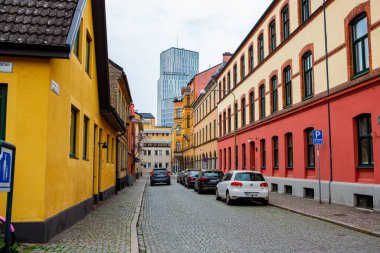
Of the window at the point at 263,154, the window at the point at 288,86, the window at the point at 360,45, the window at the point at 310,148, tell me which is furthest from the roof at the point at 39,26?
the window at the point at 263,154

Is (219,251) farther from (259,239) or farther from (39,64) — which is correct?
(39,64)

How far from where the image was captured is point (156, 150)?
350 ft

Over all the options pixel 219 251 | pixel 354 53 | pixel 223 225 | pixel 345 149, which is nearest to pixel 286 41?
pixel 354 53

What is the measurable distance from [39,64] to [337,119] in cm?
1258

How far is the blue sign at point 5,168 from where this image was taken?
15.5 ft

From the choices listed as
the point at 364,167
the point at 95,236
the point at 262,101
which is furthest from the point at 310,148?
the point at 95,236

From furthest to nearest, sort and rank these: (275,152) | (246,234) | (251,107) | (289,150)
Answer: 1. (251,107)
2. (275,152)
3. (289,150)
4. (246,234)

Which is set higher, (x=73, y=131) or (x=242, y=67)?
(x=242, y=67)

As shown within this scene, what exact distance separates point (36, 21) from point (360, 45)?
1194 cm

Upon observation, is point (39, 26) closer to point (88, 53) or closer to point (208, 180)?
point (88, 53)

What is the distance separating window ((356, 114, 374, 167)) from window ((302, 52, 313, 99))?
4696mm

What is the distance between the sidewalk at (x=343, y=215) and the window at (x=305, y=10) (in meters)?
9.48

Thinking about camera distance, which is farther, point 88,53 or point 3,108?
point 88,53

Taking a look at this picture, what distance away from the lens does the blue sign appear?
4738 mm
